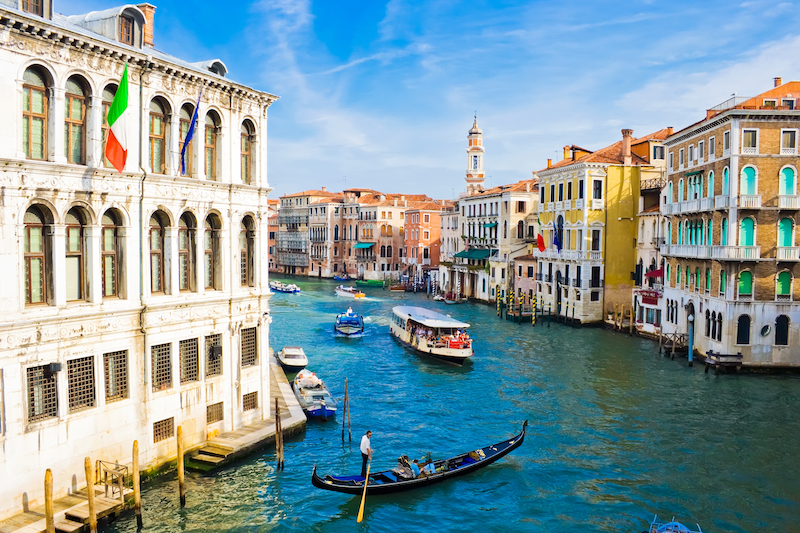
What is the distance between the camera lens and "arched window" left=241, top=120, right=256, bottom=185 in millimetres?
18062

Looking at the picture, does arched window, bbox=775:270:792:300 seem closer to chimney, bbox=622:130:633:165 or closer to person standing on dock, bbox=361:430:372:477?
chimney, bbox=622:130:633:165

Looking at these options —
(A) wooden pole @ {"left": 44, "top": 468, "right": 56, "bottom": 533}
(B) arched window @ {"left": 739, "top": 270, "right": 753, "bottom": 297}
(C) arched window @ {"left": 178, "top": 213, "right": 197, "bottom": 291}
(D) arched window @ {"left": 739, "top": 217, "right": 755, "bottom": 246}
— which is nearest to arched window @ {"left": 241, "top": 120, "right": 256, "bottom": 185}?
(C) arched window @ {"left": 178, "top": 213, "right": 197, "bottom": 291}

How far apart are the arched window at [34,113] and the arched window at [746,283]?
26036 mm

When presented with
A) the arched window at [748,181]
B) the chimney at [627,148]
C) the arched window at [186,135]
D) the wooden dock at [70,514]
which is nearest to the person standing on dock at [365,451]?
the wooden dock at [70,514]

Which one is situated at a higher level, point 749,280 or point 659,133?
point 659,133

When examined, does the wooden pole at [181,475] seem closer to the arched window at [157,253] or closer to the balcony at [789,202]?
the arched window at [157,253]

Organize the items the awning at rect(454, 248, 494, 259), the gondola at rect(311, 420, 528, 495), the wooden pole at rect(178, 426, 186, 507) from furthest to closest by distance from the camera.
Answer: the awning at rect(454, 248, 494, 259)
the gondola at rect(311, 420, 528, 495)
the wooden pole at rect(178, 426, 186, 507)

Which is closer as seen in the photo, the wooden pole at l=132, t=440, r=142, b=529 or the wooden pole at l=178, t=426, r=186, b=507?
the wooden pole at l=132, t=440, r=142, b=529

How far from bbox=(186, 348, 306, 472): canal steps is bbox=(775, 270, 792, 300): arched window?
2042cm

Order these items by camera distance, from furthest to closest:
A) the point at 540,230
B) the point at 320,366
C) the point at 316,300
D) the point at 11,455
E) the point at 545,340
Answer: the point at 316,300 → the point at 540,230 → the point at 545,340 → the point at 320,366 → the point at 11,455

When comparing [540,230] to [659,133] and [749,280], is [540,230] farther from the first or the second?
[749,280]

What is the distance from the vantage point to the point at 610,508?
15188 millimetres

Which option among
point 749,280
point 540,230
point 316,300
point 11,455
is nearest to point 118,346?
point 11,455

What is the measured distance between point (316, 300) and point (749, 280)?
133 ft
